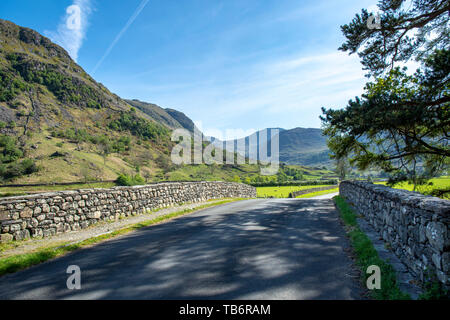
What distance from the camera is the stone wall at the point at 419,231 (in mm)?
3037

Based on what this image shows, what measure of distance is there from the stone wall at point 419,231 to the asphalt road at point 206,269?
90 cm

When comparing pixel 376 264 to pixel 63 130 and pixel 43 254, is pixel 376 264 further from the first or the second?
pixel 63 130

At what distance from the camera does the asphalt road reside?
12.2 feet

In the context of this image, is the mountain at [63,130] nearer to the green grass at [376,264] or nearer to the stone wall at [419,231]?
the green grass at [376,264]

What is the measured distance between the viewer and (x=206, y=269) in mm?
4617

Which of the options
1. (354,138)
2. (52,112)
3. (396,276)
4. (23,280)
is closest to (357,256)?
(396,276)

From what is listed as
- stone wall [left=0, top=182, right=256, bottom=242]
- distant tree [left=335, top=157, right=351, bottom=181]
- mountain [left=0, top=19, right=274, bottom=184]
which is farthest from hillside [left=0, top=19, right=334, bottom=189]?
distant tree [left=335, top=157, right=351, bottom=181]

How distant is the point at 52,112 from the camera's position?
12288cm

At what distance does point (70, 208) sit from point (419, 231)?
31.7ft

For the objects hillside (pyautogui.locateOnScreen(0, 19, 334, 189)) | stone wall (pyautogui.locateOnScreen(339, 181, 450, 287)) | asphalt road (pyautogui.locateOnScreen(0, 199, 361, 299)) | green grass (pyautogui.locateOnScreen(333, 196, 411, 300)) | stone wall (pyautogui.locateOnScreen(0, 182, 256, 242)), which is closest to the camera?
stone wall (pyautogui.locateOnScreen(339, 181, 450, 287))

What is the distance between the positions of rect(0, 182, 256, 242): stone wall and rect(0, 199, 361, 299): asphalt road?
8.43 feet

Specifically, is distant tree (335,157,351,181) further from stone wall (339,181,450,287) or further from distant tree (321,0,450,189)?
stone wall (339,181,450,287)

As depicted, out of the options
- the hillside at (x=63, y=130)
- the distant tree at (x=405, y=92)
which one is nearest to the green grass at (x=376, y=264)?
the distant tree at (x=405, y=92)
